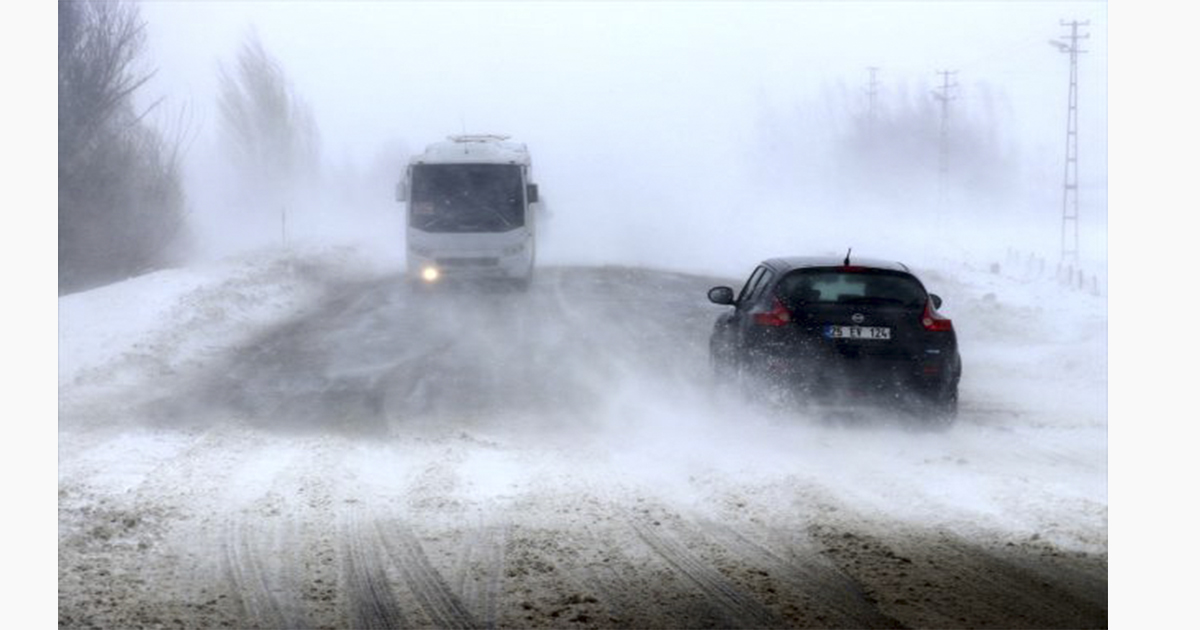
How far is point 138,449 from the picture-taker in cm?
1028

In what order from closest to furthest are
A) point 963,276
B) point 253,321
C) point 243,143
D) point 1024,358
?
point 1024,358 < point 253,321 < point 963,276 < point 243,143

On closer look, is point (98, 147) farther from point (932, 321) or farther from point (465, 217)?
point (932, 321)

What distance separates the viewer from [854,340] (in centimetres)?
1127

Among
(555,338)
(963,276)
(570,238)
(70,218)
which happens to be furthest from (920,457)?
(570,238)

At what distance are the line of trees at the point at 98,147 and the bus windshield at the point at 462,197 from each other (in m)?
Result: 8.88

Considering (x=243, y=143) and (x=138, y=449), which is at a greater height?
(x=243, y=143)

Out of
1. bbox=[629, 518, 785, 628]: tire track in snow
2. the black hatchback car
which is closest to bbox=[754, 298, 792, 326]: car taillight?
the black hatchback car

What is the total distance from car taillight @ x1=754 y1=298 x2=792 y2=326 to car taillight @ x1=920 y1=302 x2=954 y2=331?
1.18 metres

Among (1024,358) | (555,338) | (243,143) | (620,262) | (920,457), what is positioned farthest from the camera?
(243,143)

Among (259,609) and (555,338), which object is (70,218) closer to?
(555,338)

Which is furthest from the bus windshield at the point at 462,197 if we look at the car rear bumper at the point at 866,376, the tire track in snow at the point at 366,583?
the tire track in snow at the point at 366,583

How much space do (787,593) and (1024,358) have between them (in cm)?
1225

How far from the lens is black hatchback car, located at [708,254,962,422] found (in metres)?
11.2

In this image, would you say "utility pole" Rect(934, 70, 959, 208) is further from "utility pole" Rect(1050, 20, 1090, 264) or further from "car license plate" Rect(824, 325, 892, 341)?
"car license plate" Rect(824, 325, 892, 341)
